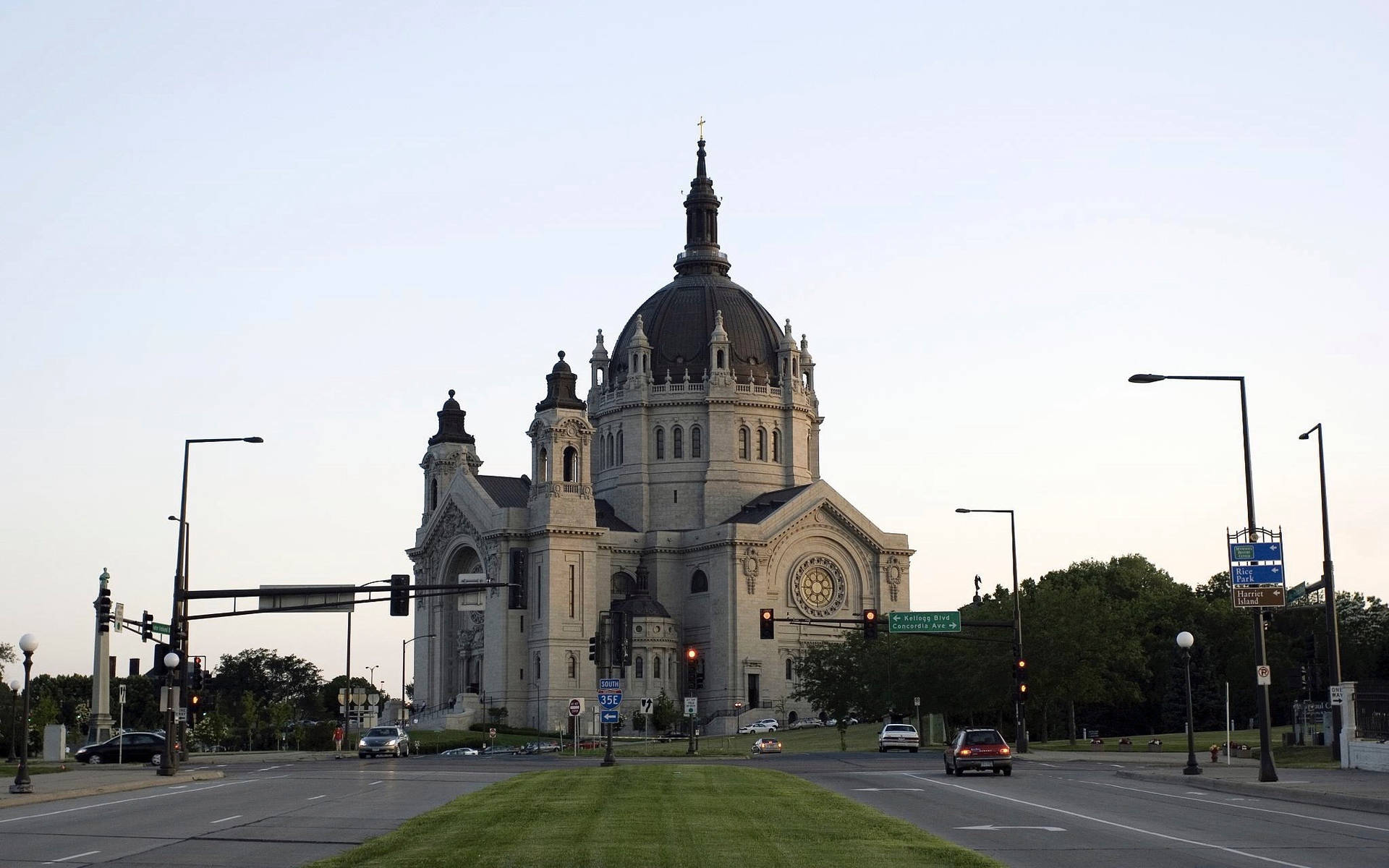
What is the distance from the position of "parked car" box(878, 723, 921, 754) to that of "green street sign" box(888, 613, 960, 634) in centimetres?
425

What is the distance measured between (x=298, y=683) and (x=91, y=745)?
126547mm

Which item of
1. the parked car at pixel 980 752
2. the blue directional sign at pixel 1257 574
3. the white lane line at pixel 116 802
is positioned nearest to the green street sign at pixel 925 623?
the parked car at pixel 980 752

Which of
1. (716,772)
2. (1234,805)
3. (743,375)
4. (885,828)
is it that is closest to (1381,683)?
(1234,805)

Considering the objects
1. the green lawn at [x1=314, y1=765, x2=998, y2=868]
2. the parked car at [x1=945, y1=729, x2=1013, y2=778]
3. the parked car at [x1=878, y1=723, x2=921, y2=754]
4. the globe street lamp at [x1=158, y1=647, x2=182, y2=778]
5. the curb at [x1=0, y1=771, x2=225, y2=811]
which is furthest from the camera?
the parked car at [x1=878, y1=723, x2=921, y2=754]

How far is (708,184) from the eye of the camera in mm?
143750

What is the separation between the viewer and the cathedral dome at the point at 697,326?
5202 inches

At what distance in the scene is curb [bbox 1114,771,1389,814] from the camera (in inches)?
1259

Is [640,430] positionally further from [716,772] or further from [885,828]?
[885,828]

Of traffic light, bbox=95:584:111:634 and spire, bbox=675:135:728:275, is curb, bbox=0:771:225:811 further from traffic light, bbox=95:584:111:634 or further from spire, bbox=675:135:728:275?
spire, bbox=675:135:728:275

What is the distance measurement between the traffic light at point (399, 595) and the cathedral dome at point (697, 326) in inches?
2937

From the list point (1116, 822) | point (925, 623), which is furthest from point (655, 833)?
point (925, 623)

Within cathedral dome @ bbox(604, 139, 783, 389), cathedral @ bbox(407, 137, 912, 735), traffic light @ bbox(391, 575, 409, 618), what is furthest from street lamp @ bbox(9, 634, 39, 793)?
cathedral dome @ bbox(604, 139, 783, 389)

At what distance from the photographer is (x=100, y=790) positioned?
4159 centimetres

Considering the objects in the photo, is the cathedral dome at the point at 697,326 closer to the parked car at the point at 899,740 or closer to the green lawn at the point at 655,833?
the parked car at the point at 899,740
